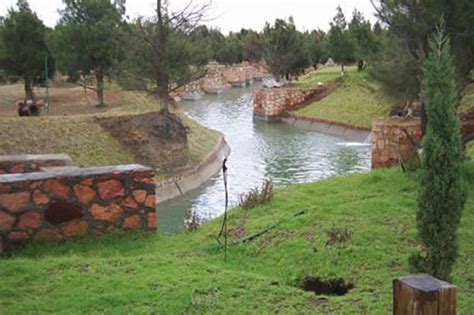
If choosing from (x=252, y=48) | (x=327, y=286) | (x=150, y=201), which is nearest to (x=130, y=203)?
(x=150, y=201)

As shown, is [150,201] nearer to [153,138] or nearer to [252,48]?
[153,138]

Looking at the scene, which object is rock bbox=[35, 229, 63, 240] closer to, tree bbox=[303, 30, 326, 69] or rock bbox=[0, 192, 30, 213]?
rock bbox=[0, 192, 30, 213]

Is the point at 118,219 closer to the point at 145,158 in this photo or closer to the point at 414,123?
the point at 414,123

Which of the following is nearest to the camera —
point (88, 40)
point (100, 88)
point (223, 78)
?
point (88, 40)

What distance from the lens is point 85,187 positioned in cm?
699

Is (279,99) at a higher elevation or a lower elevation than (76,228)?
higher

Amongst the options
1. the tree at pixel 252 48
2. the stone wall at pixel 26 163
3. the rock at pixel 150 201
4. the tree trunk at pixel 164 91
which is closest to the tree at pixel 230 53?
the tree at pixel 252 48

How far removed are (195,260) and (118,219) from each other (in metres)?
1.73

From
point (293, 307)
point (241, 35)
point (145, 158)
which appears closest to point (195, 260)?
point (293, 307)

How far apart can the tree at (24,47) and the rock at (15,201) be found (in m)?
16.2

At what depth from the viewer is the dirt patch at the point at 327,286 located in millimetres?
4971

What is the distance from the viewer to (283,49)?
42906mm

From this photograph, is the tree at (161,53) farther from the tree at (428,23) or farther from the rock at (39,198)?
the rock at (39,198)

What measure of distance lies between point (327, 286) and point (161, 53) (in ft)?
52.2
